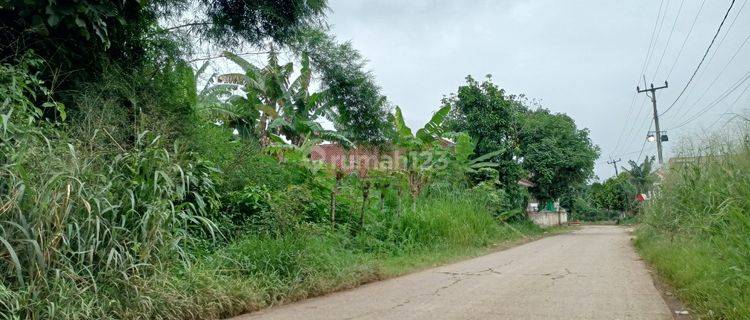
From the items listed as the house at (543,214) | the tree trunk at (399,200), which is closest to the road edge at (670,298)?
the tree trunk at (399,200)

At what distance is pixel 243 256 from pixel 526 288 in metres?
3.63

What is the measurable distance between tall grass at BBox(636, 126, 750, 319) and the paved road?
1.47 ft

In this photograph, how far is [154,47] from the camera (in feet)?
24.3

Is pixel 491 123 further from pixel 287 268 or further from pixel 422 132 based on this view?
pixel 287 268

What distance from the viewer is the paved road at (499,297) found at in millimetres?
5344

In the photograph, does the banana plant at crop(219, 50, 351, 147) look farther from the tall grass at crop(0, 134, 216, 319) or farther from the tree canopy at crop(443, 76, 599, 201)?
the tall grass at crop(0, 134, 216, 319)

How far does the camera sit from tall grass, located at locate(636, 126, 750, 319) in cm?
456

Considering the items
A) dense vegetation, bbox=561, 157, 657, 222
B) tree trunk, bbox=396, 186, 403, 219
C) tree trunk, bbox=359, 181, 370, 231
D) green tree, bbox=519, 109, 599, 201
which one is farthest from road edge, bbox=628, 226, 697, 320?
dense vegetation, bbox=561, 157, 657, 222

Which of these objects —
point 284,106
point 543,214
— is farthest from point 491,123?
point 543,214

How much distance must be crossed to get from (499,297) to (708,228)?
8.02 feet

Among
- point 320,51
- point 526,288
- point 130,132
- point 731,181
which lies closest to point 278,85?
point 320,51

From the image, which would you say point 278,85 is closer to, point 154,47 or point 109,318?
point 154,47

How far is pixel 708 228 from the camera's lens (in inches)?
237

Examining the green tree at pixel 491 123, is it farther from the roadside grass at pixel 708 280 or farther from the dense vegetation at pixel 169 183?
the roadside grass at pixel 708 280
